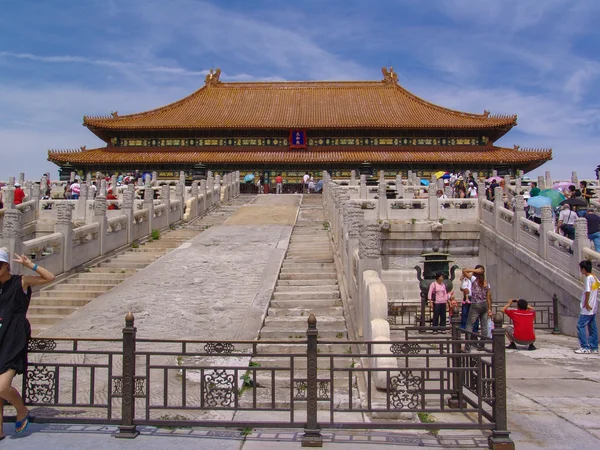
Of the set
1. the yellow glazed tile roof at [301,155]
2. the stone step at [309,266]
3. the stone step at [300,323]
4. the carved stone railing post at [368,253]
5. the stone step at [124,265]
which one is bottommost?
the stone step at [300,323]

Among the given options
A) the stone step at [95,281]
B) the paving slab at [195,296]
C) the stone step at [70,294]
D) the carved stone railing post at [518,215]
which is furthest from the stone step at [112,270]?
the carved stone railing post at [518,215]

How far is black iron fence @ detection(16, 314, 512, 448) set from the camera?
5633 millimetres

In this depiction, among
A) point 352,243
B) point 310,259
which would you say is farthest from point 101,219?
point 352,243

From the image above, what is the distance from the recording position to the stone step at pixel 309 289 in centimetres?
1166

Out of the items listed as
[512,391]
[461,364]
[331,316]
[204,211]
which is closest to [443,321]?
[331,316]

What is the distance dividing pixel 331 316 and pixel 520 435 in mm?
4675

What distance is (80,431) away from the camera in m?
5.83

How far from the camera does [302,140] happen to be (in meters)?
43.8

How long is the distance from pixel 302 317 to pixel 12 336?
17.9ft

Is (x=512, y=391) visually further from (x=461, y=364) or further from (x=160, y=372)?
(x=160, y=372)

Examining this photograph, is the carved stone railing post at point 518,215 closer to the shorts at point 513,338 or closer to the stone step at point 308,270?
the stone step at point 308,270

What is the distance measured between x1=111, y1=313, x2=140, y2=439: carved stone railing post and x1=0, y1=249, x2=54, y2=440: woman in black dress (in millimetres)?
943

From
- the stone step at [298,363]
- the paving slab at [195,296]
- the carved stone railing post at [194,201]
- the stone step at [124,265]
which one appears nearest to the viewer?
the stone step at [298,363]

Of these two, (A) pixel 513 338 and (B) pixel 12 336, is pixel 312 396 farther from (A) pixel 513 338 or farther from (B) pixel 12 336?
(A) pixel 513 338
